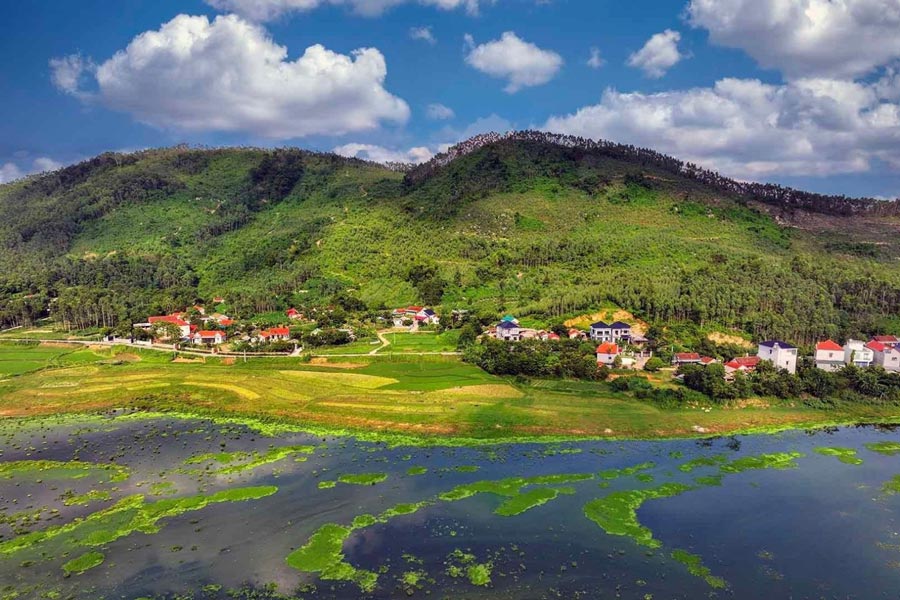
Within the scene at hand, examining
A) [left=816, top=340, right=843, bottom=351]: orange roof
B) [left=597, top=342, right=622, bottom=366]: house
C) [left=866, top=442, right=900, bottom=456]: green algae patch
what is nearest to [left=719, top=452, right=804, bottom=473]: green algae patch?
[left=866, top=442, right=900, bottom=456]: green algae patch

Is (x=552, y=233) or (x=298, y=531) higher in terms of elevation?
(x=552, y=233)

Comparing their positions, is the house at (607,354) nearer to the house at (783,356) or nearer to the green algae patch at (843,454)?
the house at (783,356)

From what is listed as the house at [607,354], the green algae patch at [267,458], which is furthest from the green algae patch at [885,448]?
the green algae patch at [267,458]

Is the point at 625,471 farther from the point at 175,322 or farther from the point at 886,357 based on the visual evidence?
the point at 175,322

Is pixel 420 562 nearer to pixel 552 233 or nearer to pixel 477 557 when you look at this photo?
pixel 477 557

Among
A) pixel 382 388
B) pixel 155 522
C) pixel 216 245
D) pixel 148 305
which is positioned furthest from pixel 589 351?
pixel 216 245

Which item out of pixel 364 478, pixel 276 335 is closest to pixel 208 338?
pixel 276 335

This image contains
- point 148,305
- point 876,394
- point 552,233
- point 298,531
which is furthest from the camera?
point 552,233
